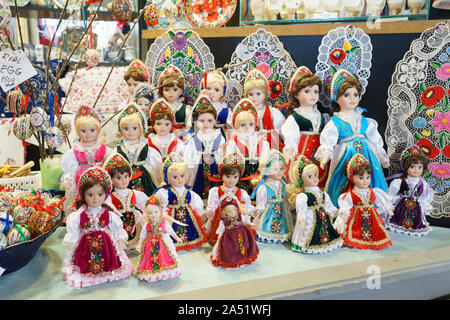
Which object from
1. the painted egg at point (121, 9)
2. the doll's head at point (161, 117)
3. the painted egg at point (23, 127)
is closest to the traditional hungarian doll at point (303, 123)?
the doll's head at point (161, 117)

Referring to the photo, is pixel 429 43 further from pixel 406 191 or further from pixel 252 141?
pixel 252 141

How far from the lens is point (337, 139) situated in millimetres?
2828

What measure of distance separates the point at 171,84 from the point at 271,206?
1.15m

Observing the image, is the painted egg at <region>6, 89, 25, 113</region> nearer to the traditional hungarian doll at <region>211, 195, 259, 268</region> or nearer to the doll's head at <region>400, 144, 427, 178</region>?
the traditional hungarian doll at <region>211, 195, 259, 268</region>

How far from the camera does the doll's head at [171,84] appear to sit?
301cm

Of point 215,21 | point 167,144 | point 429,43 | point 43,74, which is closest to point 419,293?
point 429,43

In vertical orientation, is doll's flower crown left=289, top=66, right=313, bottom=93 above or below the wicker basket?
above

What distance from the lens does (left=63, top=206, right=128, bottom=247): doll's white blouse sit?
2.12 m

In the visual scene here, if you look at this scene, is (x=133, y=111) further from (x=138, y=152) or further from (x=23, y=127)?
(x=23, y=127)

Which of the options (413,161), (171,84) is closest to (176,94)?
(171,84)

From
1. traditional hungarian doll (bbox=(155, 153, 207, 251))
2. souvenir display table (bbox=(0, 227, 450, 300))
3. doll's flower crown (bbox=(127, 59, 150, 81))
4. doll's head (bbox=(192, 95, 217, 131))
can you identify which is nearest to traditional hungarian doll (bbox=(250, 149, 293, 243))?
souvenir display table (bbox=(0, 227, 450, 300))

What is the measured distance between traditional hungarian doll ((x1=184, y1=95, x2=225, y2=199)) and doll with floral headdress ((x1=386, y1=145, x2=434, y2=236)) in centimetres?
125

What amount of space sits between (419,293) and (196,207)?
1394mm

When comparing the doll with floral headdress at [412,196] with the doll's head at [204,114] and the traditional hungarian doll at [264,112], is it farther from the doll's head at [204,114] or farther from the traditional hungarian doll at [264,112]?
the doll's head at [204,114]
